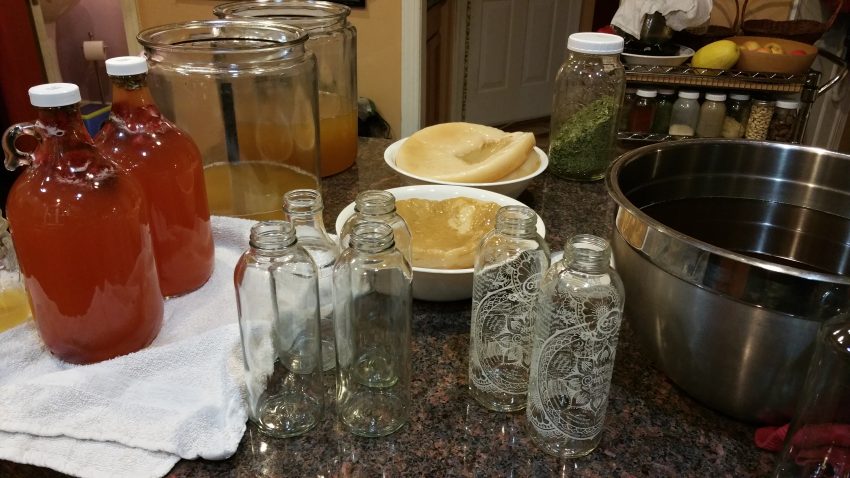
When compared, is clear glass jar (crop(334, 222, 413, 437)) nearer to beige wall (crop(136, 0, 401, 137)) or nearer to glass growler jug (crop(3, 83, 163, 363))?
glass growler jug (crop(3, 83, 163, 363))

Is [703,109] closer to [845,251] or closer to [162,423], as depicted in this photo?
[845,251]

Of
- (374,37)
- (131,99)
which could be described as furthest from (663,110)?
(131,99)

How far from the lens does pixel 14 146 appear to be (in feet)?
2.05

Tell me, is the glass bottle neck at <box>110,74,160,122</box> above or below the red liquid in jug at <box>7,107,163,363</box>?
above

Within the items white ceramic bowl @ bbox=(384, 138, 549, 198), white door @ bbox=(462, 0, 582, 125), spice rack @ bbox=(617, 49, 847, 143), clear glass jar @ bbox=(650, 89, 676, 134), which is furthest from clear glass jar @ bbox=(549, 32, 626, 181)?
white door @ bbox=(462, 0, 582, 125)

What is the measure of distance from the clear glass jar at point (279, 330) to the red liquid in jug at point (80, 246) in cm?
12

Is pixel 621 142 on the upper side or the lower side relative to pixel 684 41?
lower

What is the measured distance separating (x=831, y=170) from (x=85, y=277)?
0.85 metres

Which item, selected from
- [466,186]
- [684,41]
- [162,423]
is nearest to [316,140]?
[466,186]

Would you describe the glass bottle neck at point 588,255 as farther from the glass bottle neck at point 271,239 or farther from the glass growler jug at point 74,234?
the glass growler jug at point 74,234

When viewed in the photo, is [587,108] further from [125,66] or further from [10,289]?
[10,289]

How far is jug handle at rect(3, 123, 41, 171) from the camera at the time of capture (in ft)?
1.97

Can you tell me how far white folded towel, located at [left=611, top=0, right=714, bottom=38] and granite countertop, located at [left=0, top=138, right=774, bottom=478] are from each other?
1.60m

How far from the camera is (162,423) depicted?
58 cm
